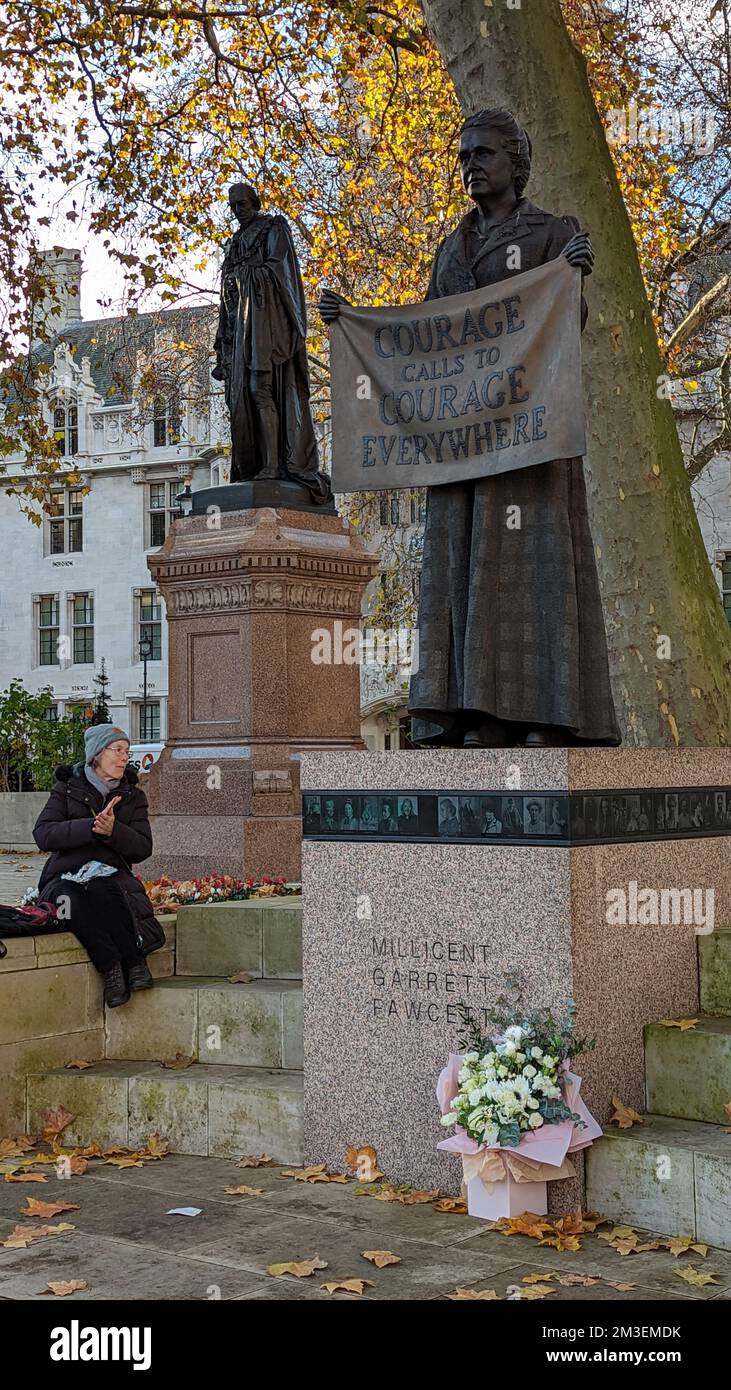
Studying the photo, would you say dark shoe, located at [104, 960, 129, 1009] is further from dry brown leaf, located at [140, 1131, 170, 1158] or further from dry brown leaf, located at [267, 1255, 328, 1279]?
dry brown leaf, located at [267, 1255, 328, 1279]

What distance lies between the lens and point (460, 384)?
6.20m

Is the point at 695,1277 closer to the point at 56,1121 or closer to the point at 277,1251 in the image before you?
the point at 277,1251

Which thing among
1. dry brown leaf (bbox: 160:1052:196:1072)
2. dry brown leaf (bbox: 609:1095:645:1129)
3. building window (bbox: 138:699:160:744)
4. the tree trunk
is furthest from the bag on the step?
building window (bbox: 138:699:160:744)

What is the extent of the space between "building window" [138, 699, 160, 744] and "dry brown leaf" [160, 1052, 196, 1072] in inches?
1546

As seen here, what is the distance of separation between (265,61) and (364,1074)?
15.1 meters

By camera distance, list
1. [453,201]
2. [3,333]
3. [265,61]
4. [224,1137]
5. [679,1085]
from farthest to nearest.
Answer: [453,201] < [265,61] < [3,333] < [224,1137] < [679,1085]

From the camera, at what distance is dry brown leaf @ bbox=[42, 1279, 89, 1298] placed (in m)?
4.66

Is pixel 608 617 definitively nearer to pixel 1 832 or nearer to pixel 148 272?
pixel 148 272

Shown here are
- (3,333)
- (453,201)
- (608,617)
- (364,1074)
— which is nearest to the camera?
(364,1074)

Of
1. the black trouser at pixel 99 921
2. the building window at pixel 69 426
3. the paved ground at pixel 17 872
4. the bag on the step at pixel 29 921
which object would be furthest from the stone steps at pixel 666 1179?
the building window at pixel 69 426

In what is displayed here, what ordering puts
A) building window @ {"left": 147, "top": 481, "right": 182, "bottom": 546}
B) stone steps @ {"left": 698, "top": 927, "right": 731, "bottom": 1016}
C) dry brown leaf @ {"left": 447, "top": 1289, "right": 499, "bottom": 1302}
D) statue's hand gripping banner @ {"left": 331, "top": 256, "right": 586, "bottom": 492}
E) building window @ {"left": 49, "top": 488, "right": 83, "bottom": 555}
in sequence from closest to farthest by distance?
dry brown leaf @ {"left": 447, "top": 1289, "right": 499, "bottom": 1302}, statue's hand gripping banner @ {"left": 331, "top": 256, "right": 586, "bottom": 492}, stone steps @ {"left": 698, "top": 927, "right": 731, "bottom": 1016}, building window @ {"left": 147, "top": 481, "right": 182, "bottom": 546}, building window @ {"left": 49, "top": 488, "right": 83, "bottom": 555}

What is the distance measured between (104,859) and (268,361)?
5.01 metres

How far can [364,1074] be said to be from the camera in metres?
6.09
